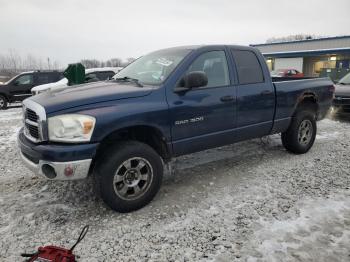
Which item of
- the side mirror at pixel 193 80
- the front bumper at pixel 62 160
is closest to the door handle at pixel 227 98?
the side mirror at pixel 193 80

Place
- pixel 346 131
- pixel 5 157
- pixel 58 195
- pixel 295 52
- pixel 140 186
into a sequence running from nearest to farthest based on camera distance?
1. pixel 140 186
2. pixel 58 195
3. pixel 5 157
4. pixel 346 131
5. pixel 295 52

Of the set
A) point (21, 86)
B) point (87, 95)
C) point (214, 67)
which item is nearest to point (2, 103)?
point (21, 86)

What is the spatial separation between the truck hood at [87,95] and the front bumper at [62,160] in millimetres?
412

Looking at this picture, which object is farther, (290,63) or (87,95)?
(290,63)

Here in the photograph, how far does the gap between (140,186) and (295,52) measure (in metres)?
39.0

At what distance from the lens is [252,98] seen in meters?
4.48

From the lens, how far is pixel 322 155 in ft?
18.0

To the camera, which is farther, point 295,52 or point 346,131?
point 295,52

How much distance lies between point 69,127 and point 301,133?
4.17 meters

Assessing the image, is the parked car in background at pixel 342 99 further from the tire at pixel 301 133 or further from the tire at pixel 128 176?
the tire at pixel 128 176

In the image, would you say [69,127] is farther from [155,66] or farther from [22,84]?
[22,84]

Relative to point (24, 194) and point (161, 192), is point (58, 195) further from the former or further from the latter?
point (161, 192)

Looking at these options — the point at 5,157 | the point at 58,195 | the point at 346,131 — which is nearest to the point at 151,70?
the point at 58,195

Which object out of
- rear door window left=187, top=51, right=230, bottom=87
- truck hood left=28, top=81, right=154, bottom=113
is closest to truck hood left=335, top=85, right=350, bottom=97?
rear door window left=187, top=51, right=230, bottom=87
